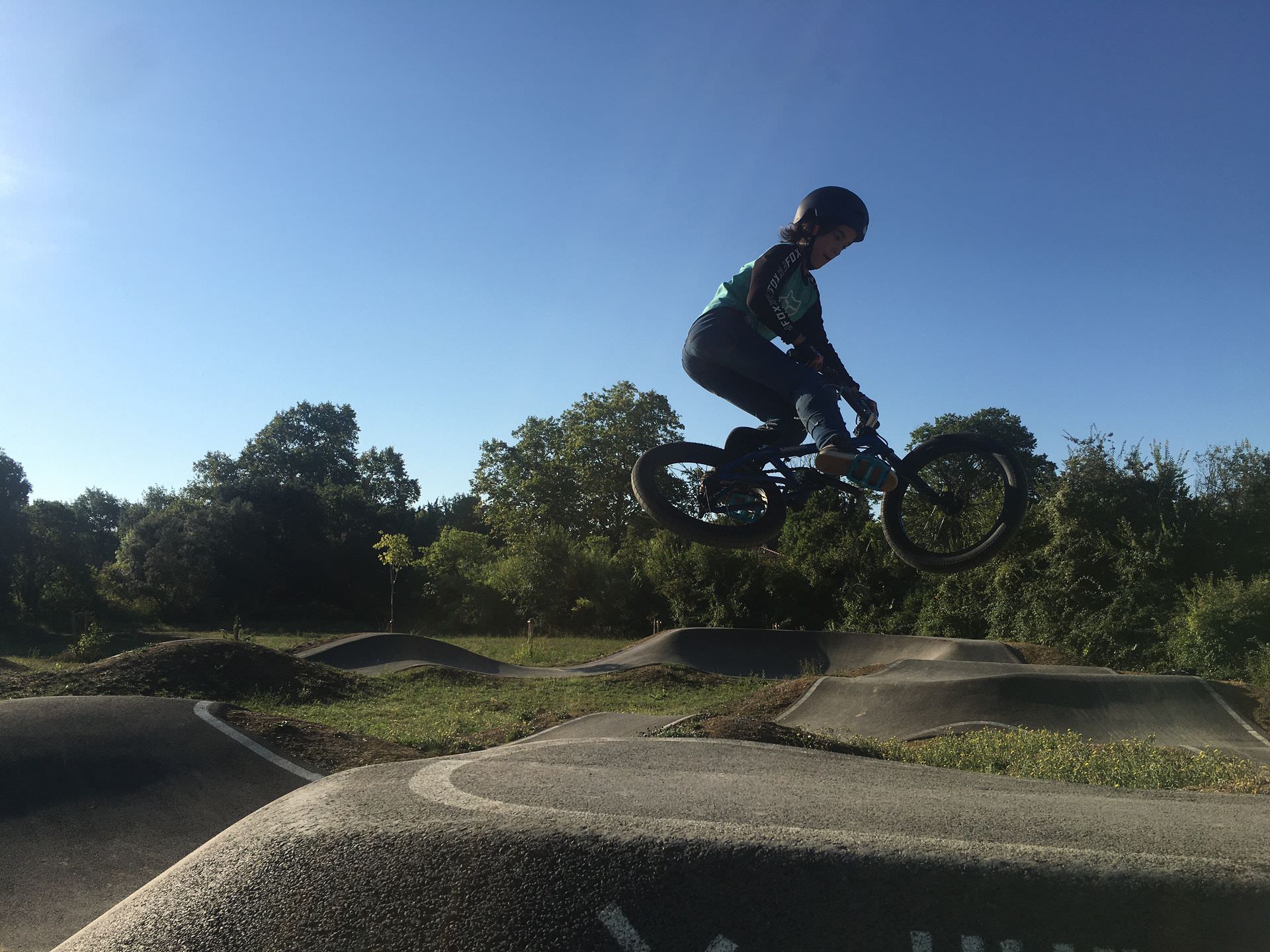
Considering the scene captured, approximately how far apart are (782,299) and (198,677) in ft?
45.7

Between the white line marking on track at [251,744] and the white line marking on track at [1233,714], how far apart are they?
12.7 metres

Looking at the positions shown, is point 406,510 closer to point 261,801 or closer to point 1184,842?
point 261,801

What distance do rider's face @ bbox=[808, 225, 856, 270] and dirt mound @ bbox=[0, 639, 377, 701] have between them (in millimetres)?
13210

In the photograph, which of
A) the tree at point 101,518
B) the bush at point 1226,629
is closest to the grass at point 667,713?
the bush at point 1226,629

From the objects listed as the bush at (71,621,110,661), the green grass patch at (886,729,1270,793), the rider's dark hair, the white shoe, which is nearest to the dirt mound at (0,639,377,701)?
the bush at (71,621,110,661)

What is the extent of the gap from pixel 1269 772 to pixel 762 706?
7296 mm

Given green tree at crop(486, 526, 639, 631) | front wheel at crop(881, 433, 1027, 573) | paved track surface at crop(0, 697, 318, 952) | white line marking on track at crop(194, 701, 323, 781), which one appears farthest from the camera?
green tree at crop(486, 526, 639, 631)

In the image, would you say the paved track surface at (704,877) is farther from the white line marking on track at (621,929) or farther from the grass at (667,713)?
the grass at (667,713)

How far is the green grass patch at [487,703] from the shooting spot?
37.8 feet

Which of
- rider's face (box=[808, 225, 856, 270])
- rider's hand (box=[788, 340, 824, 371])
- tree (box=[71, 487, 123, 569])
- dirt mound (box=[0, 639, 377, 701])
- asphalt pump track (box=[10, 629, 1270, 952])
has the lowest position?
dirt mound (box=[0, 639, 377, 701])

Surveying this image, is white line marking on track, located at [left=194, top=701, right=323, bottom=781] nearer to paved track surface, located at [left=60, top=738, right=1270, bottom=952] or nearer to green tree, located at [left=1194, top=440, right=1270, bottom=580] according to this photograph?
paved track surface, located at [left=60, top=738, right=1270, bottom=952]

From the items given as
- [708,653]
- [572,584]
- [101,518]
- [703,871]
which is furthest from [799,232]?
[101,518]

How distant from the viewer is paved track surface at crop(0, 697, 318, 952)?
630 centimetres

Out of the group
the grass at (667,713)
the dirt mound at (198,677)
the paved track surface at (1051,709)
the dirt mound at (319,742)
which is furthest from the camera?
the dirt mound at (198,677)
